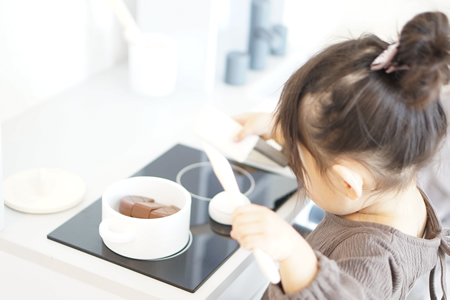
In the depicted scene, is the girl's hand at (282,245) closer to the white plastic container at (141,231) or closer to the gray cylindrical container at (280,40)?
the white plastic container at (141,231)

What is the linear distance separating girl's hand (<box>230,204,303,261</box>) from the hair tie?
20cm

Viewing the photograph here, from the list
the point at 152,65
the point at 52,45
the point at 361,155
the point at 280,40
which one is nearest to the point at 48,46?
the point at 52,45

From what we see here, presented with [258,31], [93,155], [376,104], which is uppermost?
[376,104]

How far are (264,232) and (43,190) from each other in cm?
40

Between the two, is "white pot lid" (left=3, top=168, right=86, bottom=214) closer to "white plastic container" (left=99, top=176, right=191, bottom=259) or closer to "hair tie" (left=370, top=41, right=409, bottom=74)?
"white plastic container" (left=99, top=176, right=191, bottom=259)

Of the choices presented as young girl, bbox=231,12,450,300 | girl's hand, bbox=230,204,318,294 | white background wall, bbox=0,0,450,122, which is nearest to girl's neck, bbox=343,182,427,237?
young girl, bbox=231,12,450,300

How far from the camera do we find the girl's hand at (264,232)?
22.1 inches

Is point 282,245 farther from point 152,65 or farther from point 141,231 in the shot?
point 152,65

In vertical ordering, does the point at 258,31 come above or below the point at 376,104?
below

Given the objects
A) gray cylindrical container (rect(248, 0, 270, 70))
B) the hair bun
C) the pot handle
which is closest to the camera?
the hair bun

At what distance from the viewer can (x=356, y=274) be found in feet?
2.00

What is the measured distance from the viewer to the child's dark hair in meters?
0.54

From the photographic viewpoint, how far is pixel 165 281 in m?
0.66

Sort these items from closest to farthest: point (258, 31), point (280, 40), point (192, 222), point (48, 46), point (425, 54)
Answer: point (425, 54) < point (192, 222) < point (48, 46) < point (258, 31) < point (280, 40)
